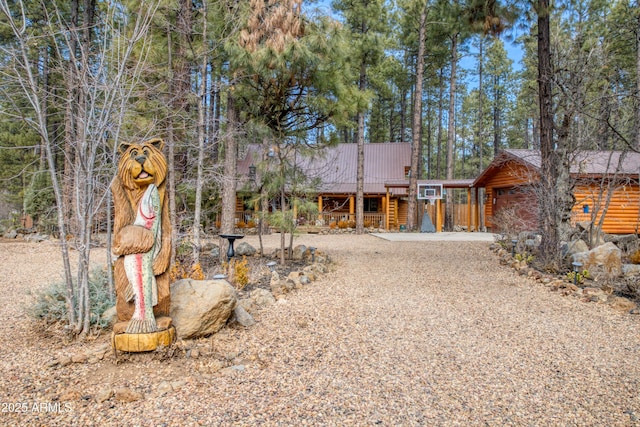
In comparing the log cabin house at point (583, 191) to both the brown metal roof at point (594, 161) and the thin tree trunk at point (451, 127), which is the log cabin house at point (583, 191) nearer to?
the brown metal roof at point (594, 161)

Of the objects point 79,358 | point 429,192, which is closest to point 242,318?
point 79,358

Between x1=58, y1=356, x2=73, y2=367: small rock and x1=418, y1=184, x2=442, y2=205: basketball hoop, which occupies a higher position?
x1=418, y1=184, x2=442, y2=205: basketball hoop

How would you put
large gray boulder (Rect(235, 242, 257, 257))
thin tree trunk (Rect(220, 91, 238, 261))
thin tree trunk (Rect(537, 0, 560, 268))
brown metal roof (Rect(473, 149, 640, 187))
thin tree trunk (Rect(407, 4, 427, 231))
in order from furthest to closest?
thin tree trunk (Rect(407, 4, 427, 231)) < brown metal roof (Rect(473, 149, 640, 187)) < large gray boulder (Rect(235, 242, 257, 257)) < thin tree trunk (Rect(220, 91, 238, 261)) < thin tree trunk (Rect(537, 0, 560, 268))

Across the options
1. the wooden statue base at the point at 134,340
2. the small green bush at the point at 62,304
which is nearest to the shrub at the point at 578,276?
the wooden statue base at the point at 134,340

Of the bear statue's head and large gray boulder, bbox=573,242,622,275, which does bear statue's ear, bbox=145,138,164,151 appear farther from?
large gray boulder, bbox=573,242,622,275

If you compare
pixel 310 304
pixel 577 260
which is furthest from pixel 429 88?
pixel 310 304

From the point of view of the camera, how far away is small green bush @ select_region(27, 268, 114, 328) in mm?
3541

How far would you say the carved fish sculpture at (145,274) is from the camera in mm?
2793

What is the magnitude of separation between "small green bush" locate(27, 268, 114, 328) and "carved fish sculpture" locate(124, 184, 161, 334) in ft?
2.93

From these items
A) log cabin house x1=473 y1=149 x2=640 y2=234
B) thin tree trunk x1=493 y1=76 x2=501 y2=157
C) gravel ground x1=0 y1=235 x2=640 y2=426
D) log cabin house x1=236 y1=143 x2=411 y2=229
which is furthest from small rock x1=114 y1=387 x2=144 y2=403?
thin tree trunk x1=493 y1=76 x2=501 y2=157

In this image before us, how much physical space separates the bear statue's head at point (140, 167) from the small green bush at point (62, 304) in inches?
56.8

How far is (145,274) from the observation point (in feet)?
9.28

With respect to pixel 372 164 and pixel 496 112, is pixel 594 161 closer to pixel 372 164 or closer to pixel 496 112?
pixel 372 164

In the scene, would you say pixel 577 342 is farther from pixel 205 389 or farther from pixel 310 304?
pixel 205 389
